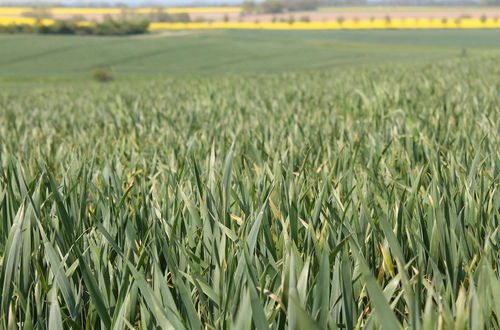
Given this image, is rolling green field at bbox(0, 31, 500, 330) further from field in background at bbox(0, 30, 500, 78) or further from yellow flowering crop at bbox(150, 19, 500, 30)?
yellow flowering crop at bbox(150, 19, 500, 30)

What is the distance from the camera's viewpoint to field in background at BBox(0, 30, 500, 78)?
168 ft

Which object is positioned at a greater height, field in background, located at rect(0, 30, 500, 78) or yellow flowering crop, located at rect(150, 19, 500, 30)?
field in background, located at rect(0, 30, 500, 78)

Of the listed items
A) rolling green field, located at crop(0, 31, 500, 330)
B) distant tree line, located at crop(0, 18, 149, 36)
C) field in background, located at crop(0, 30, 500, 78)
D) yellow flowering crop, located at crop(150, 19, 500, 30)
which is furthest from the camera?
yellow flowering crop, located at crop(150, 19, 500, 30)

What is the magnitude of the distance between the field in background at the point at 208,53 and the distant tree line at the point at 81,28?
291 inches

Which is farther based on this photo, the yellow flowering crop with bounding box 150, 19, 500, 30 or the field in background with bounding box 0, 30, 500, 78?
the yellow flowering crop with bounding box 150, 19, 500, 30

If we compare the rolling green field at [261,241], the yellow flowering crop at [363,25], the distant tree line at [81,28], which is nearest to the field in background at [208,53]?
the distant tree line at [81,28]

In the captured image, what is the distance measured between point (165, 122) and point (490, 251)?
419cm

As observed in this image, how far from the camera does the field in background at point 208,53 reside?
51.3m

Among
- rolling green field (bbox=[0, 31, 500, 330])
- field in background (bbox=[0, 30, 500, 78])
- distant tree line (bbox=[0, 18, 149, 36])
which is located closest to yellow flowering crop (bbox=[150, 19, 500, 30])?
field in background (bbox=[0, 30, 500, 78])

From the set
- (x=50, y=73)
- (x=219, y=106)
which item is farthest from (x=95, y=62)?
(x=219, y=106)

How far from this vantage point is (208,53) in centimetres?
5981

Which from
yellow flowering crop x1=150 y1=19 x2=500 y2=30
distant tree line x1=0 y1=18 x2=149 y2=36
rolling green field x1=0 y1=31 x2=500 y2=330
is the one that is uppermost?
rolling green field x1=0 y1=31 x2=500 y2=330

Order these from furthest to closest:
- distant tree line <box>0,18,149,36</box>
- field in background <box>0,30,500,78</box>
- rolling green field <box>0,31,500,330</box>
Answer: distant tree line <box>0,18,149,36</box> → field in background <box>0,30,500,78</box> → rolling green field <box>0,31,500,330</box>

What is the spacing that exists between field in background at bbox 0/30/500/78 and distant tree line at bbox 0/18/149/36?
7.40 meters
